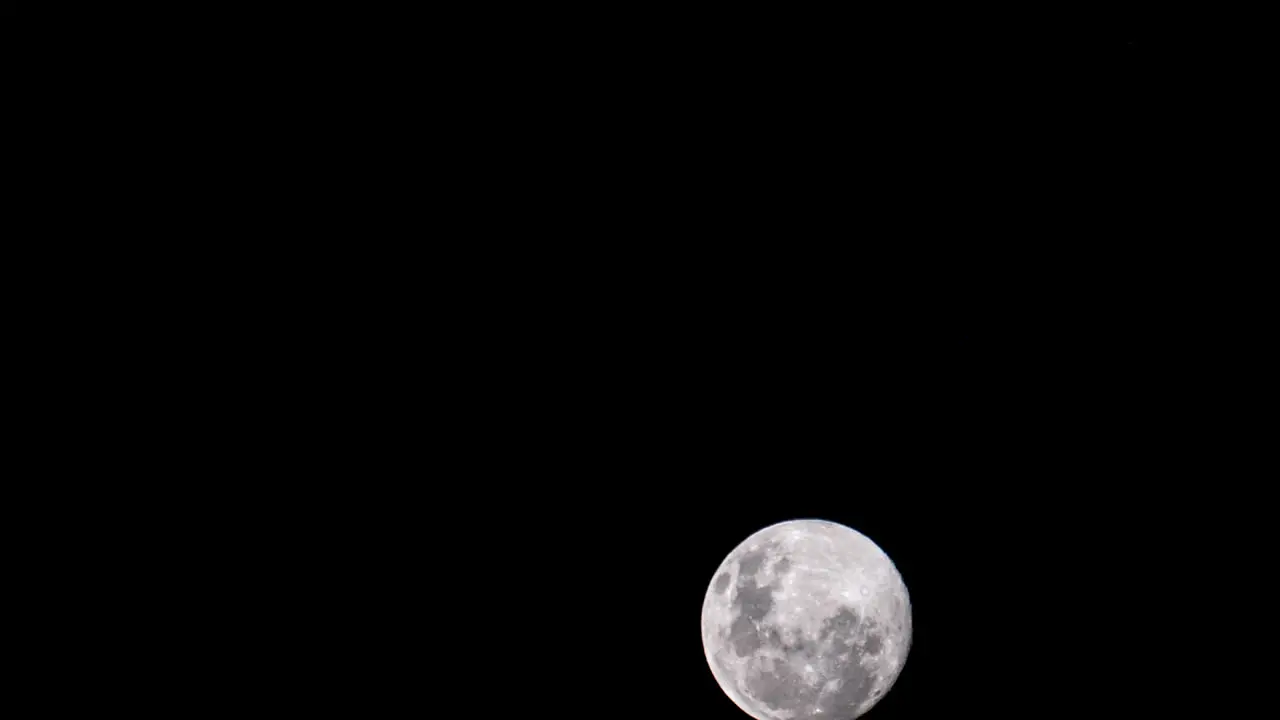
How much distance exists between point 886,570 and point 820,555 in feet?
0.83

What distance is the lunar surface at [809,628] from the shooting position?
3401mm

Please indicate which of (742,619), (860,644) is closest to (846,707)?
(860,644)

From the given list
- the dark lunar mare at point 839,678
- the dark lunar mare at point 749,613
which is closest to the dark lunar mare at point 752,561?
the dark lunar mare at point 749,613

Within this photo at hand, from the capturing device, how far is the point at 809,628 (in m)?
3.40

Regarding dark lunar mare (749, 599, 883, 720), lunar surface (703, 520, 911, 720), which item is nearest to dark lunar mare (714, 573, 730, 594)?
lunar surface (703, 520, 911, 720)

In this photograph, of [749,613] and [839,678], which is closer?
[839,678]

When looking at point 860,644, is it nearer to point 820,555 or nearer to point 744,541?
point 820,555

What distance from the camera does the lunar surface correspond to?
340 cm

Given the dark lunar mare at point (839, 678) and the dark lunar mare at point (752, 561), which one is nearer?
the dark lunar mare at point (839, 678)

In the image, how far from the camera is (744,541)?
3826 millimetres

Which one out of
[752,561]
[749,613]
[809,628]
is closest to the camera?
[809,628]

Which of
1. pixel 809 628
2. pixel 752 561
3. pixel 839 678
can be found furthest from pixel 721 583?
pixel 839 678

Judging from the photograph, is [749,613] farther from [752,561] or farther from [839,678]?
[839,678]

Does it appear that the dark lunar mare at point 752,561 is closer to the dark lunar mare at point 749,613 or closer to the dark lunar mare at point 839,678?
the dark lunar mare at point 749,613
